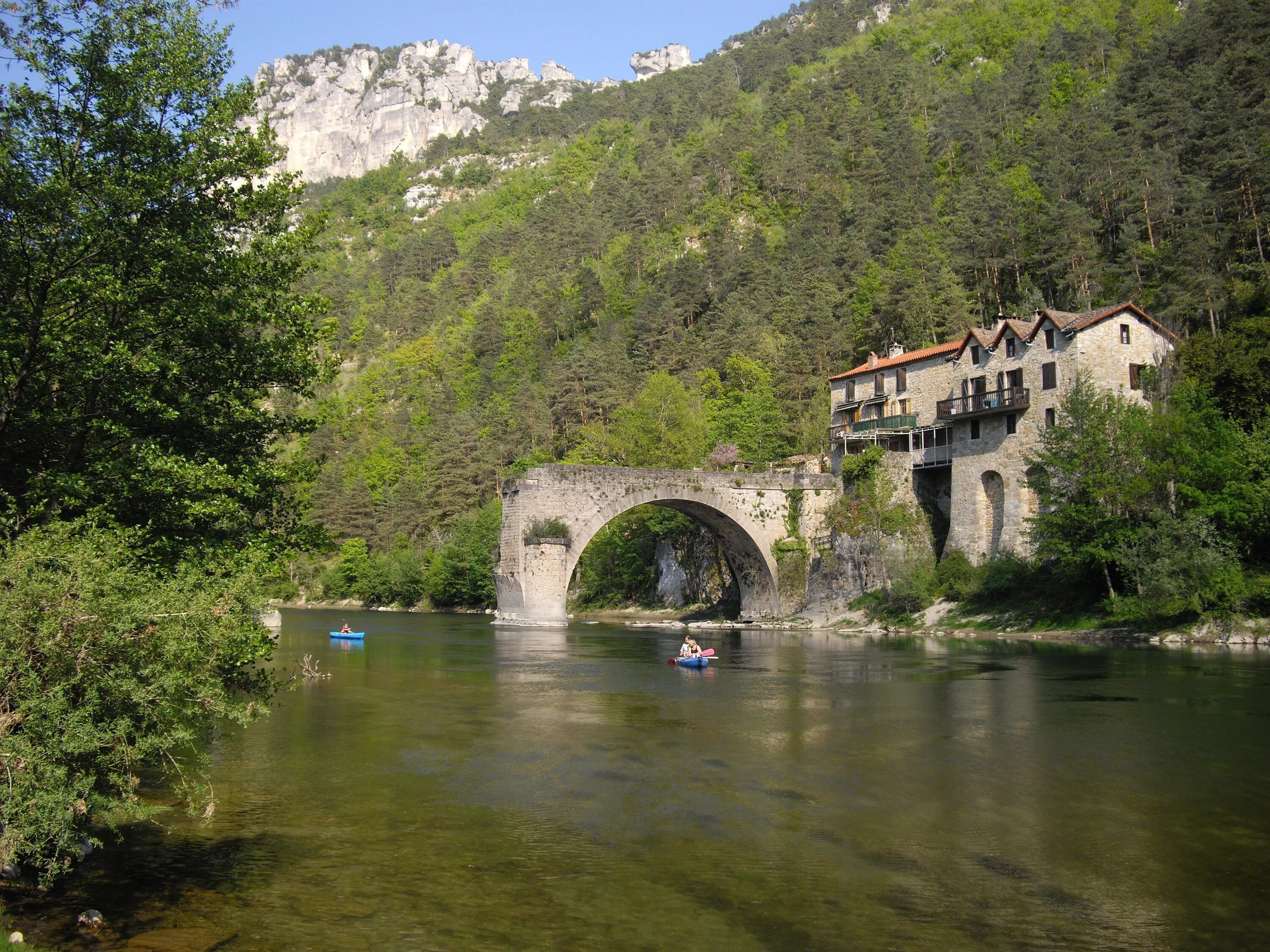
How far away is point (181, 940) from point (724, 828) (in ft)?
19.7

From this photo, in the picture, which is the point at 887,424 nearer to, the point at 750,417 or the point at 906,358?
the point at 906,358

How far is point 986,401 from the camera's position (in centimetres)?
4116

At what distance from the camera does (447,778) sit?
13688 millimetres

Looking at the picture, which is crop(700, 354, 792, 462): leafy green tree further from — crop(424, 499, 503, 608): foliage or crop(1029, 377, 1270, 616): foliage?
crop(1029, 377, 1270, 616): foliage

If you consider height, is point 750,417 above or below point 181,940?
above

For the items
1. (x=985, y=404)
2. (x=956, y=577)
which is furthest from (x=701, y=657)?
(x=985, y=404)

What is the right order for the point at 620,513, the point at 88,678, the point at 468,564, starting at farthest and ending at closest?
the point at 468,564
the point at 620,513
the point at 88,678

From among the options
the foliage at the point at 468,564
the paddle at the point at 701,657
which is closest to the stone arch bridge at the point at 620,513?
the paddle at the point at 701,657

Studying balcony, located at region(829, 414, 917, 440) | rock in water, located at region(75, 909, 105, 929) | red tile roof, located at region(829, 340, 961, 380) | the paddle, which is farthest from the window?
rock in water, located at region(75, 909, 105, 929)

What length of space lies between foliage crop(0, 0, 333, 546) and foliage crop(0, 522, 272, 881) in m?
1.69

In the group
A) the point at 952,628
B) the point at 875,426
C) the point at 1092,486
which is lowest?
the point at 952,628

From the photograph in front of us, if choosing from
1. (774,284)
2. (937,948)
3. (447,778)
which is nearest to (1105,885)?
(937,948)

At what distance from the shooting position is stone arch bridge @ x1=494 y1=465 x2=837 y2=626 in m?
42.1

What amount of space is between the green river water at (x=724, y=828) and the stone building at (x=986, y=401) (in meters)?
18.5
